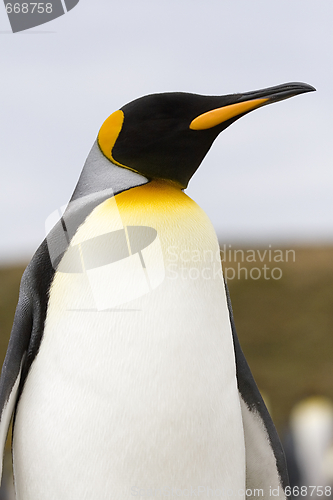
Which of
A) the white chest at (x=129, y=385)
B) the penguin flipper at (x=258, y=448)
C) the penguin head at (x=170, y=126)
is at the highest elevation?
the penguin head at (x=170, y=126)

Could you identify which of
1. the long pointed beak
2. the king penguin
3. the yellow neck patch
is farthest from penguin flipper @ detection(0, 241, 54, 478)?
the long pointed beak

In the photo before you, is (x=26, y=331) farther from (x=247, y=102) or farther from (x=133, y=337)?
(x=247, y=102)

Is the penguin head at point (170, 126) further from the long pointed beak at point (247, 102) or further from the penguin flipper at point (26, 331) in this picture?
the penguin flipper at point (26, 331)

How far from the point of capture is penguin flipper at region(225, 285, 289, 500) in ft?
3.06

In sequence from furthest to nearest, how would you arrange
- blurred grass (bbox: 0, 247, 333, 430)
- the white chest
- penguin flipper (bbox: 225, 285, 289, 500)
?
blurred grass (bbox: 0, 247, 333, 430)
penguin flipper (bbox: 225, 285, 289, 500)
the white chest

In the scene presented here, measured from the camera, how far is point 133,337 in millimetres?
719

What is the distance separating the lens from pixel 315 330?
4.71m

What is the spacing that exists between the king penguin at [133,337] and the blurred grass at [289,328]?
3907 millimetres

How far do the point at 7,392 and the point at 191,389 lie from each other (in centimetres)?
31

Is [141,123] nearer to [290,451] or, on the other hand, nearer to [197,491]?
[197,491]

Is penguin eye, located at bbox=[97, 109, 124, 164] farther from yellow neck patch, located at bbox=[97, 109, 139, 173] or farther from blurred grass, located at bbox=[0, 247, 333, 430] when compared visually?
blurred grass, located at bbox=[0, 247, 333, 430]

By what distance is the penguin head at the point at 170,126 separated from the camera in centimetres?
75

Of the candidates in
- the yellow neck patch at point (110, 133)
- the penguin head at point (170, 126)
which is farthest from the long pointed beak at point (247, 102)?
the yellow neck patch at point (110, 133)

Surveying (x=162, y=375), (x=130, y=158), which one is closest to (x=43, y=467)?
(x=162, y=375)
